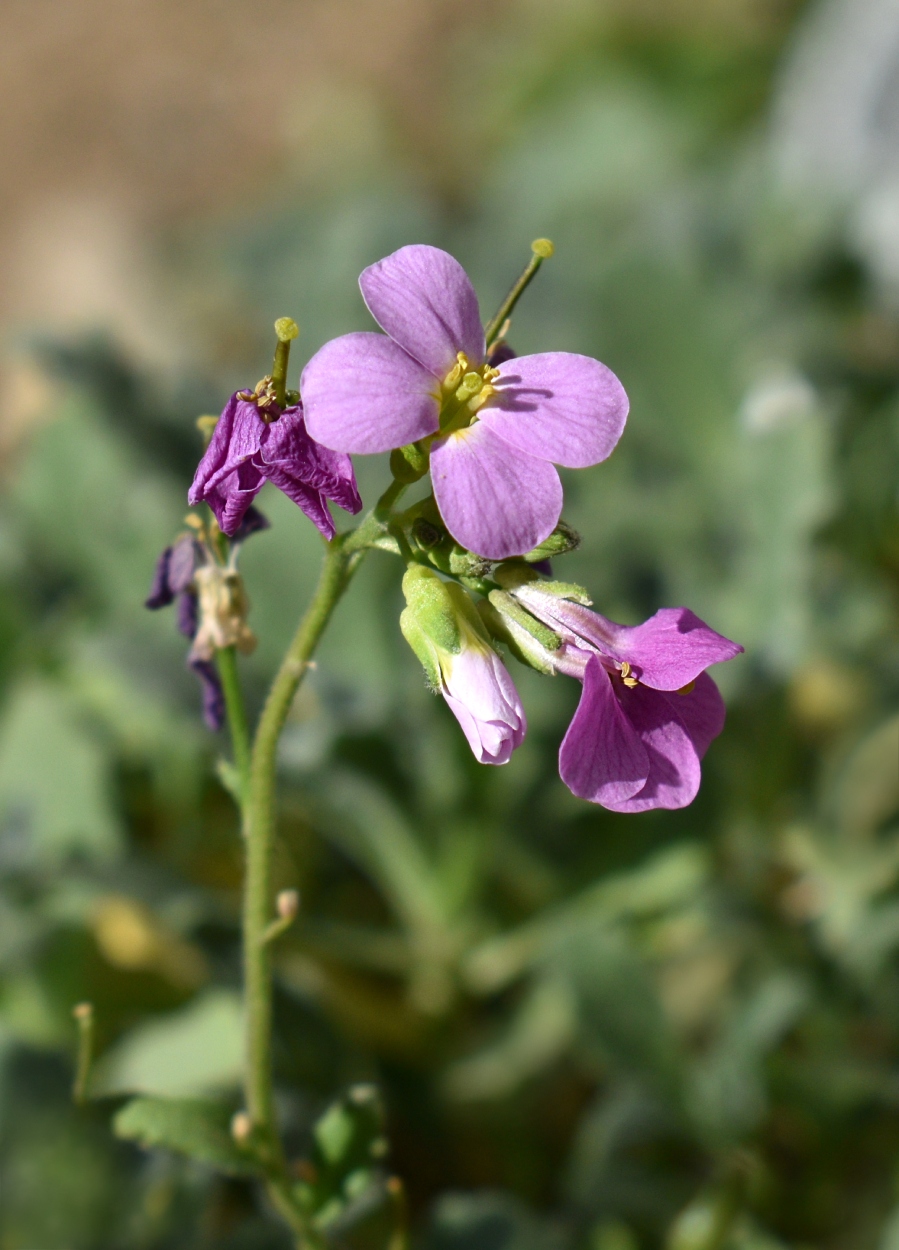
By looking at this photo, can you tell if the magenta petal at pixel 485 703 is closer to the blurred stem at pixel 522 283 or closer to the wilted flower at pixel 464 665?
the wilted flower at pixel 464 665

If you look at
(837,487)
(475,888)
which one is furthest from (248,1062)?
(837,487)

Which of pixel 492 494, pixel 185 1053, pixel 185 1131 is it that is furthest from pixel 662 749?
pixel 185 1053

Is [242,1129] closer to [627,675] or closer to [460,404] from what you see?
[627,675]

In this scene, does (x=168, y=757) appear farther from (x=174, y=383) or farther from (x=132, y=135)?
(x=132, y=135)

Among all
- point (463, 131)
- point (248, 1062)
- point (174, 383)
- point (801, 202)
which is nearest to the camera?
point (248, 1062)

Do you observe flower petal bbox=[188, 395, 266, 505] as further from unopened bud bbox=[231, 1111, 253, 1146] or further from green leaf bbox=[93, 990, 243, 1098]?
green leaf bbox=[93, 990, 243, 1098]

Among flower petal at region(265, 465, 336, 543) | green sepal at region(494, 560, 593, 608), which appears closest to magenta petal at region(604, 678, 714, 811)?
green sepal at region(494, 560, 593, 608)

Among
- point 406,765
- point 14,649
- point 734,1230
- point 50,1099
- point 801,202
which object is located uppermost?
point 801,202
